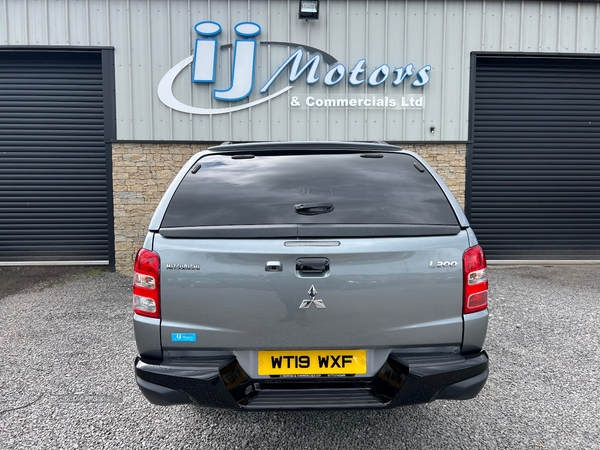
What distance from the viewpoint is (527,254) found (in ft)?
27.6

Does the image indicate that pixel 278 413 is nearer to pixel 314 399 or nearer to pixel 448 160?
pixel 314 399

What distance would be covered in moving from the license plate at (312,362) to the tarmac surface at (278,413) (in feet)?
2.39

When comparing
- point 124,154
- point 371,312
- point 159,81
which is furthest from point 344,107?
point 371,312

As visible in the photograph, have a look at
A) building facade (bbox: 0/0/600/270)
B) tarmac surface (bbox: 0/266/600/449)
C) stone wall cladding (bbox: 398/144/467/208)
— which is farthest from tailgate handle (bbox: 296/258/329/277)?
stone wall cladding (bbox: 398/144/467/208)

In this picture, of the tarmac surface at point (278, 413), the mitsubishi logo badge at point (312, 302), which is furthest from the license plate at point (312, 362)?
the tarmac surface at point (278, 413)

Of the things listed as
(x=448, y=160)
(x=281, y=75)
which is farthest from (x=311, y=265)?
(x=448, y=160)

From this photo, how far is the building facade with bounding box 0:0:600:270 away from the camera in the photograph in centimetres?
749

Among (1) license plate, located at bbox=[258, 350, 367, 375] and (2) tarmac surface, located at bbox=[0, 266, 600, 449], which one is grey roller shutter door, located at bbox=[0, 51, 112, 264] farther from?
(1) license plate, located at bbox=[258, 350, 367, 375]

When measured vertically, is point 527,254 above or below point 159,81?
below

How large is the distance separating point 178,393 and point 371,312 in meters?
1.05

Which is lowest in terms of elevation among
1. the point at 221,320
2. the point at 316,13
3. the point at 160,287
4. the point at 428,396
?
the point at 428,396

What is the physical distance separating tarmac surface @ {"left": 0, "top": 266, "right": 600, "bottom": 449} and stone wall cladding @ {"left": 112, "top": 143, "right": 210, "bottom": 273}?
2284 mm

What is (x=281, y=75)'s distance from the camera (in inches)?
299

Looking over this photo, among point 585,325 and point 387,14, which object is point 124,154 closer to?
point 387,14
